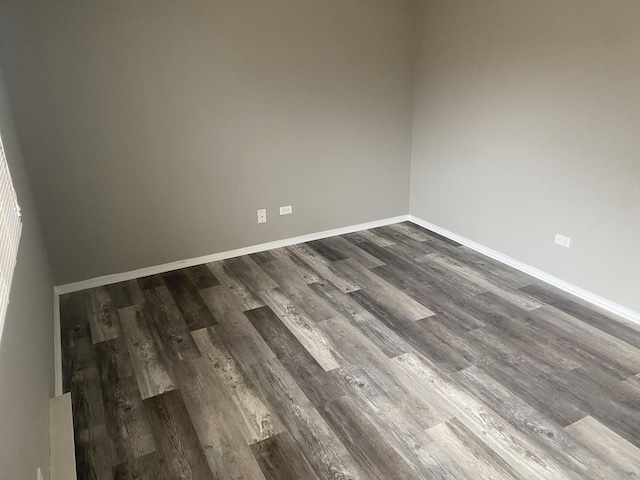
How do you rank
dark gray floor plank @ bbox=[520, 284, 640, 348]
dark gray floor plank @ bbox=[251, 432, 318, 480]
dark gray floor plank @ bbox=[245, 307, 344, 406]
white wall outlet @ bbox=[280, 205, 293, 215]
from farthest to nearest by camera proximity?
white wall outlet @ bbox=[280, 205, 293, 215] < dark gray floor plank @ bbox=[520, 284, 640, 348] < dark gray floor plank @ bbox=[245, 307, 344, 406] < dark gray floor plank @ bbox=[251, 432, 318, 480]

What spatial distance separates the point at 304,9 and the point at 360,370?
8.93 ft

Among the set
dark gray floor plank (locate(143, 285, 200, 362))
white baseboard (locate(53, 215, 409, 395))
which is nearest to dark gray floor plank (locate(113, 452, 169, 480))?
dark gray floor plank (locate(143, 285, 200, 362))

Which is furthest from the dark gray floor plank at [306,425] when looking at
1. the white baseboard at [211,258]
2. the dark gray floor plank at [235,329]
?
the white baseboard at [211,258]

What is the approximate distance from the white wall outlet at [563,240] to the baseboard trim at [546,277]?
26 cm

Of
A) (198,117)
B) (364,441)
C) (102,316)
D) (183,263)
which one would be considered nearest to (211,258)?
(183,263)

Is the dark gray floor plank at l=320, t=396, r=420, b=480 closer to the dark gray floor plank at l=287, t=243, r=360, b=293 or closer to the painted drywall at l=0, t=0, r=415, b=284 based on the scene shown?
the dark gray floor plank at l=287, t=243, r=360, b=293

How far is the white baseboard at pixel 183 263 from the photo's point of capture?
2.98 m

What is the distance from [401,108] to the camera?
430 cm

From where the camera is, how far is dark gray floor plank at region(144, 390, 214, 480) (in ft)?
6.28

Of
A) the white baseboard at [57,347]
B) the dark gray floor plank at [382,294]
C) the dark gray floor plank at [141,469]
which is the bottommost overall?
the dark gray floor plank at [141,469]

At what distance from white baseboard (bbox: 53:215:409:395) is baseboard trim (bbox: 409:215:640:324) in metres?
0.60

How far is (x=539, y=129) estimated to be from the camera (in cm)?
326

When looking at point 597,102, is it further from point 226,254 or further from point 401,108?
point 226,254

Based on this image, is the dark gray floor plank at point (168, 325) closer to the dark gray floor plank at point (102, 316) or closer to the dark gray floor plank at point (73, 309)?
the dark gray floor plank at point (102, 316)
